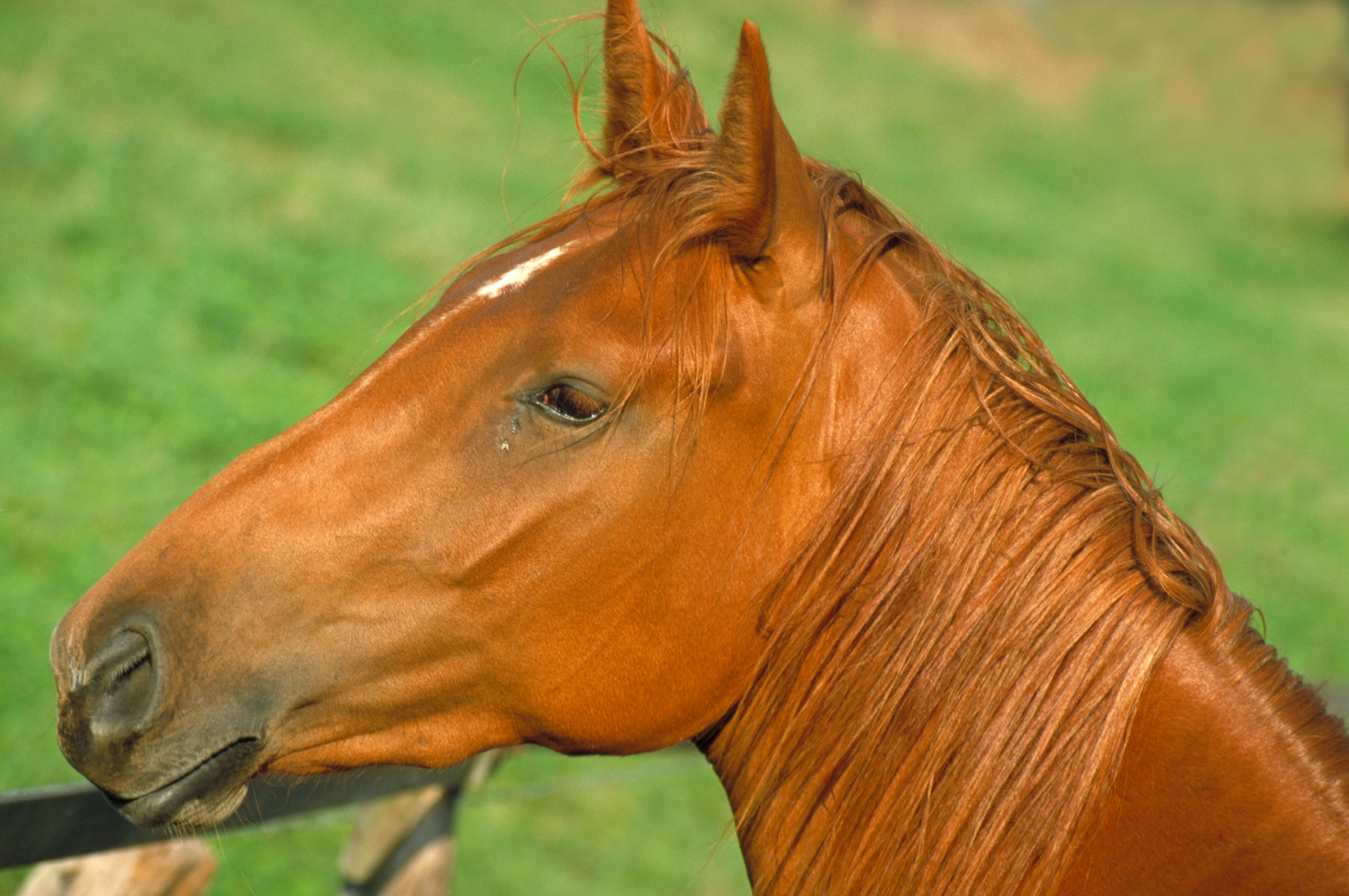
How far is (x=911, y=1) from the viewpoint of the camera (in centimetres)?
2548

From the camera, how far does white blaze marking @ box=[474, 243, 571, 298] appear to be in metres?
1.77

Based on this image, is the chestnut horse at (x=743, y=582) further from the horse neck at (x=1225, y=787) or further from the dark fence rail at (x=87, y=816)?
the dark fence rail at (x=87, y=816)

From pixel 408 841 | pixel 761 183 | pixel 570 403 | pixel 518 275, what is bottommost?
pixel 408 841

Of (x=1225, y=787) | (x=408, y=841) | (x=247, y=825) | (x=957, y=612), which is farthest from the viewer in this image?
(x=408, y=841)

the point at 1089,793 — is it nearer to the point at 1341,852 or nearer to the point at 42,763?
the point at 1341,852

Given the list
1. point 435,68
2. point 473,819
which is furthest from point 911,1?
point 473,819

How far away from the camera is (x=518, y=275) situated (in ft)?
5.85

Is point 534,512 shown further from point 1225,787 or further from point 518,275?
point 1225,787

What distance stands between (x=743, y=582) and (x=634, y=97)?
990 millimetres

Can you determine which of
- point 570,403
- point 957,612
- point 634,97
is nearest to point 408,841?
point 570,403

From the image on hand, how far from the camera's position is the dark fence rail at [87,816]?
2.00 metres

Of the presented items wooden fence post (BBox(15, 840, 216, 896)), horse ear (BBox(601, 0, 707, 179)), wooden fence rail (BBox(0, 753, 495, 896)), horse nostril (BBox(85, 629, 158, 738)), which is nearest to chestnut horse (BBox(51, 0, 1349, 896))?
horse nostril (BBox(85, 629, 158, 738))

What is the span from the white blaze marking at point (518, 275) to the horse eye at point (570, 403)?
0.21 m

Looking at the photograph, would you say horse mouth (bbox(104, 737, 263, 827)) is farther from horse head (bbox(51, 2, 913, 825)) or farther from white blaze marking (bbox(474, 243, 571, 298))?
white blaze marking (bbox(474, 243, 571, 298))
